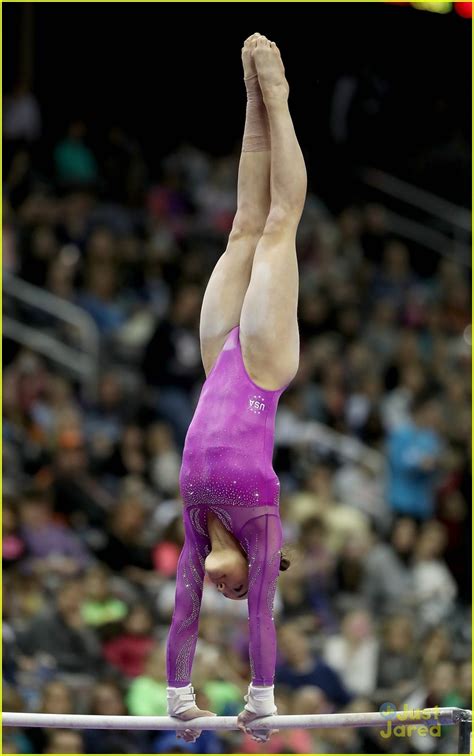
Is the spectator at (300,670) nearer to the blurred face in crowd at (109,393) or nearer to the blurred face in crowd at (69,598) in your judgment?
the blurred face in crowd at (69,598)

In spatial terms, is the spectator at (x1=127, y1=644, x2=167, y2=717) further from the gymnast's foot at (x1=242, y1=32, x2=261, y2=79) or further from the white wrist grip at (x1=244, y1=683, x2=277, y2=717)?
the gymnast's foot at (x1=242, y1=32, x2=261, y2=79)

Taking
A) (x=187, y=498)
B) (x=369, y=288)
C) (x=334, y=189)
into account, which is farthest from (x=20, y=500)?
(x=334, y=189)

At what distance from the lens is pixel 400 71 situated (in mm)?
14320

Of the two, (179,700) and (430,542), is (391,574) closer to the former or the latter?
(430,542)

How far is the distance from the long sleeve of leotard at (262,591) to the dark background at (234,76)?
323 inches

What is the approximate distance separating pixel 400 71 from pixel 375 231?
1762 mm

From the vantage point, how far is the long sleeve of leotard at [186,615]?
6098 millimetres

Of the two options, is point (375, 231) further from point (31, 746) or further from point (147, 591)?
point (31, 746)

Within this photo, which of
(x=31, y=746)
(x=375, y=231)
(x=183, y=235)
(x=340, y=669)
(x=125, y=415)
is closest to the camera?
(x=31, y=746)

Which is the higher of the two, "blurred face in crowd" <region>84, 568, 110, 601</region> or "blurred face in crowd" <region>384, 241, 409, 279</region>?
"blurred face in crowd" <region>384, 241, 409, 279</region>

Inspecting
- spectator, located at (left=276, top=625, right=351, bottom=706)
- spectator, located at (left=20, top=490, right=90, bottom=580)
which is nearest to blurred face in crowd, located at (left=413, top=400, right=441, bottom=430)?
spectator, located at (left=276, top=625, right=351, bottom=706)

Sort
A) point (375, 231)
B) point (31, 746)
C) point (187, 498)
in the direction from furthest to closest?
point (375, 231) < point (31, 746) < point (187, 498)

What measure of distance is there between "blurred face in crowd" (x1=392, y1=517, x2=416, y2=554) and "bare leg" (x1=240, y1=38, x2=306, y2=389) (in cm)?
480

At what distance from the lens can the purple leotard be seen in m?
5.92
